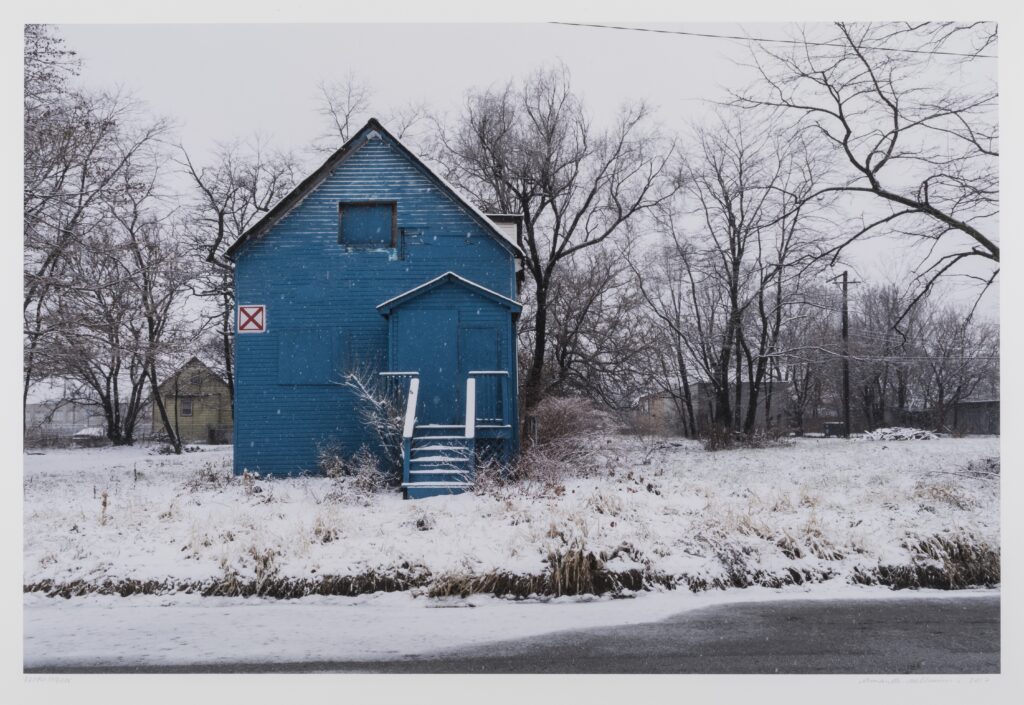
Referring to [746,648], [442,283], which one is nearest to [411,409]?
[442,283]

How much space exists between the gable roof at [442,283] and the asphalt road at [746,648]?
23.5ft

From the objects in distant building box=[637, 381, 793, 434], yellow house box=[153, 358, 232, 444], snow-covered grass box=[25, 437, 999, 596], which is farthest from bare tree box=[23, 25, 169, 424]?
yellow house box=[153, 358, 232, 444]

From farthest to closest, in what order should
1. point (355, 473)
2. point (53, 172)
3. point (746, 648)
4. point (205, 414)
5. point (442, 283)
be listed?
point (205, 414) → point (355, 473) → point (442, 283) → point (53, 172) → point (746, 648)

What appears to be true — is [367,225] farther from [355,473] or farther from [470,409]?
[355,473]

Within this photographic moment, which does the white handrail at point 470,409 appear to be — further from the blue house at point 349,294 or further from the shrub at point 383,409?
the shrub at point 383,409

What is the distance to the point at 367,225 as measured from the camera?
13.1 meters

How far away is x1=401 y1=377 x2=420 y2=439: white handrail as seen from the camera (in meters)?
10.1

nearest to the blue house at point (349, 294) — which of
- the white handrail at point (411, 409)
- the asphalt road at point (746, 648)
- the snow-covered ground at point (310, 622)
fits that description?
the white handrail at point (411, 409)

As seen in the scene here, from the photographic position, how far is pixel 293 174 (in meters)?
26.4

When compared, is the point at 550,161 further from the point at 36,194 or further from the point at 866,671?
the point at 866,671

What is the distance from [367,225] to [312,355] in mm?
2755

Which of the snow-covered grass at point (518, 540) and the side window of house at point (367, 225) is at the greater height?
the side window of house at point (367, 225)

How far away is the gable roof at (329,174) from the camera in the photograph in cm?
1284

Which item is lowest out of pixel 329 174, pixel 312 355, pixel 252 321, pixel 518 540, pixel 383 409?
pixel 518 540
